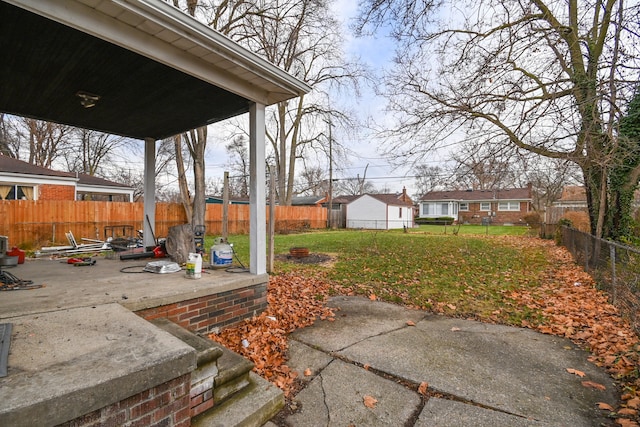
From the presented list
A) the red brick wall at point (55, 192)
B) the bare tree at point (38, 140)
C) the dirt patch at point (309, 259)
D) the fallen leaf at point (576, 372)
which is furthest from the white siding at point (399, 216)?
the bare tree at point (38, 140)

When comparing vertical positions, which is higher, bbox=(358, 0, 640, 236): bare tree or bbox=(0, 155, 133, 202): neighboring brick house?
bbox=(358, 0, 640, 236): bare tree

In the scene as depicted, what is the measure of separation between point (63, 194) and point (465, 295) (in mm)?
17182

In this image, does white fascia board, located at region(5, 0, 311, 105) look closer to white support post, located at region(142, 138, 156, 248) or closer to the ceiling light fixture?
the ceiling light fixture

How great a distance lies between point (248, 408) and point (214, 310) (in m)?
1.32

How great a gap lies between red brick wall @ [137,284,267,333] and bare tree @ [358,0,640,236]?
223 inches

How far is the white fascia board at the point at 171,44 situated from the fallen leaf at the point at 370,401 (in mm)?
3357

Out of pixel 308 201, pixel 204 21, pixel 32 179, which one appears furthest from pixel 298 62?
pixel 308 201

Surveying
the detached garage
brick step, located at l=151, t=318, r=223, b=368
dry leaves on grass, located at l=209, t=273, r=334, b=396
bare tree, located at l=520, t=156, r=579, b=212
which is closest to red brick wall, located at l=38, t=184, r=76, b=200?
dry leaves on grass, located at l=209, t=273, r=334, b=396

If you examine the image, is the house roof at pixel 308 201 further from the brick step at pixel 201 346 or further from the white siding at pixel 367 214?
the brick step at pixel 201 346

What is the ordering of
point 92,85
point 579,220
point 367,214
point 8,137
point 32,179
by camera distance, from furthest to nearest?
point 367,214 → point 8,137 → point 32,179 → point 579,220 → point 92,85

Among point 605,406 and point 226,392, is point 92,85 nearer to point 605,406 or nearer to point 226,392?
point 226,392

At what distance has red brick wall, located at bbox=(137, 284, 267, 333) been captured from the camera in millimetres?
2850

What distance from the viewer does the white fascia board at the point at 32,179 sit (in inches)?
469

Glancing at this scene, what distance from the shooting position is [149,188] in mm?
5777
